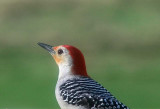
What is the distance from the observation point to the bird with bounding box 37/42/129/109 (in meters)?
12.9

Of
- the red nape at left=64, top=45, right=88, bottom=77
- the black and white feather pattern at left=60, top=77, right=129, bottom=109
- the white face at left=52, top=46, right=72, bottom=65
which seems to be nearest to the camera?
the black and white feather pattern at left=60, top=77, right=129, bottom=109

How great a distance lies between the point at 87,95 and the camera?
13.0m

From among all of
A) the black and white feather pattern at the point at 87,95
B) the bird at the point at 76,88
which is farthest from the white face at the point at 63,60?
the black and white feather pattern at the point at 87,95

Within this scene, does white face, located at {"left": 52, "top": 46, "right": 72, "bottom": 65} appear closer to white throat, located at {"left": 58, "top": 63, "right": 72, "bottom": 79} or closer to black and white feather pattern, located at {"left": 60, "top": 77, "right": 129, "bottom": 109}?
white throat, located at {"left": 58, "top": 63, "right": 72, "bottom": 79}

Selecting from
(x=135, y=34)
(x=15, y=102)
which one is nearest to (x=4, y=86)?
(x=15, y=102)

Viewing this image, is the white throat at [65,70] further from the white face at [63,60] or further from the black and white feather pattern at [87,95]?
the black and white feather pattern at [87,95]

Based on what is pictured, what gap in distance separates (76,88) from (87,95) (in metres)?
0.25

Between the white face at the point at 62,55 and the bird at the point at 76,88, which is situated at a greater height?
the white face at the point at 62,55

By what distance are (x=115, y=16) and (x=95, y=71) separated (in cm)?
520

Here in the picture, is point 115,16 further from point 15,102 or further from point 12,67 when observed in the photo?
point 15,102

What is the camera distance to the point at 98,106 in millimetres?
12836

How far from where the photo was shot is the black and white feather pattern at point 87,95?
506 inches

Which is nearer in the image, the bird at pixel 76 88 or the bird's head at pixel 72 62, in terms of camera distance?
the bird at pixel 76 88

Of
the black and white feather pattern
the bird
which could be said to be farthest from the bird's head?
the black and white feather pattern
